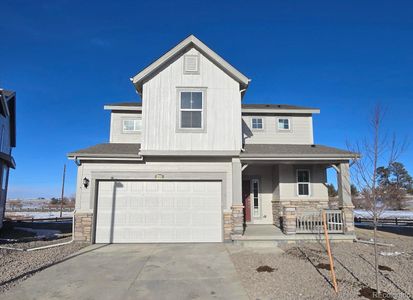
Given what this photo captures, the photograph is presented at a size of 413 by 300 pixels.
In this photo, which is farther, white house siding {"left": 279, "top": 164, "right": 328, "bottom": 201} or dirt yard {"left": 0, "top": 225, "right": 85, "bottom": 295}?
white house siding {"left": 279, "top": 164, "right": 328, "bottom": 201}

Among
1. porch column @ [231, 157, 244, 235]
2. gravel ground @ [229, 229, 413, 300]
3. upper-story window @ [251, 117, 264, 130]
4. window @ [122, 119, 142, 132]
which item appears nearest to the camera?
gravel ground @ [229, 229, 413, 300]

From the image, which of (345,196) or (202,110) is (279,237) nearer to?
(345,196)

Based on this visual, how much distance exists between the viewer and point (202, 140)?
11438mm

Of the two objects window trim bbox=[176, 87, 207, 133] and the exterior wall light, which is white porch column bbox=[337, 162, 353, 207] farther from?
the exterior wall light

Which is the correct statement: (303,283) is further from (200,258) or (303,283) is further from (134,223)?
(134,223)

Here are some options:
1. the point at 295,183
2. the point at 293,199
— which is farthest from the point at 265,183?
the point at 293,199

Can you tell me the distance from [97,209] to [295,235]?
24.6ft

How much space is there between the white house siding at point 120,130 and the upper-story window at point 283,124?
709cm

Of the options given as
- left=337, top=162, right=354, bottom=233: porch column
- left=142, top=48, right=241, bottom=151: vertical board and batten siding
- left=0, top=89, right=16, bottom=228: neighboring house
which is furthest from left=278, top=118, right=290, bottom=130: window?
left=0, top=89, right=16, bottom=228: neighboring house

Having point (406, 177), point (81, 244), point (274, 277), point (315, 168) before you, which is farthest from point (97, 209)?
point (406, 177)

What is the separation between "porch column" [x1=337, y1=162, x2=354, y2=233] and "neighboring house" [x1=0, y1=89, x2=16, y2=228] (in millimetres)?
16346

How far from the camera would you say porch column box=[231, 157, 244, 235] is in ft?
35.3

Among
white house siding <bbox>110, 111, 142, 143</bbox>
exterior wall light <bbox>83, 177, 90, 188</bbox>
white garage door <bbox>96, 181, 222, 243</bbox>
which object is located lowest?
white garage door <bbox>96, 181, 222, 243</bbox>

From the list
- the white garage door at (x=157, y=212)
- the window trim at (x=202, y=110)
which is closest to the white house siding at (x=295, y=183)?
the white garage door at (x=157, y=212)
